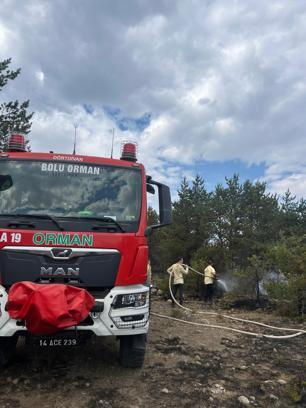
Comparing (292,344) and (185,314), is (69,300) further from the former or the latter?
(185,314)

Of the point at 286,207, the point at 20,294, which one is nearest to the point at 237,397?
the point at 20,294

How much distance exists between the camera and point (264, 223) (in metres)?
32.4

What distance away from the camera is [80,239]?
4734 mm

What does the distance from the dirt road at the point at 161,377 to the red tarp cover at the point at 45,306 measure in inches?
35.7

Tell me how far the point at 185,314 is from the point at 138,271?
646cm

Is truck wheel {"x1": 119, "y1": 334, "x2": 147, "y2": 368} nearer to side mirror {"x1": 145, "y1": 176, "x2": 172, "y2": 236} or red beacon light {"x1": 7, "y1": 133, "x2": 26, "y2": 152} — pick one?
side mirror {"x1": 145, "y1": 176, "x2": 172, "y2": 236}

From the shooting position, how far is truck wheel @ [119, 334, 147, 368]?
202 inches

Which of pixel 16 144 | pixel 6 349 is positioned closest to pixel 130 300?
pixel 6 349

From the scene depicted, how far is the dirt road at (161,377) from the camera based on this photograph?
4445 millimetres

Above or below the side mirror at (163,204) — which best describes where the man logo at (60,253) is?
below

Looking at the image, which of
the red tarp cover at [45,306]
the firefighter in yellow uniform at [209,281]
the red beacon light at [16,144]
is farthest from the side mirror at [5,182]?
the firefighter in yellow uniform at [209,281]

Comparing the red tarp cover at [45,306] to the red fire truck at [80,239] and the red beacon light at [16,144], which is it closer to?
the red fire truck at [80,239]

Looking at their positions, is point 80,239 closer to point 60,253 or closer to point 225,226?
point 60,253

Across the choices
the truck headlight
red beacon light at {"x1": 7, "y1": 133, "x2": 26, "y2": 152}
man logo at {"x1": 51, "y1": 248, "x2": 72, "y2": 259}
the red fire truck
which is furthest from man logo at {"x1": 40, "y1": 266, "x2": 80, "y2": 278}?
red beacon light at {"x1": 7, "y1": 133, "x2": 26, "y2": 152}
